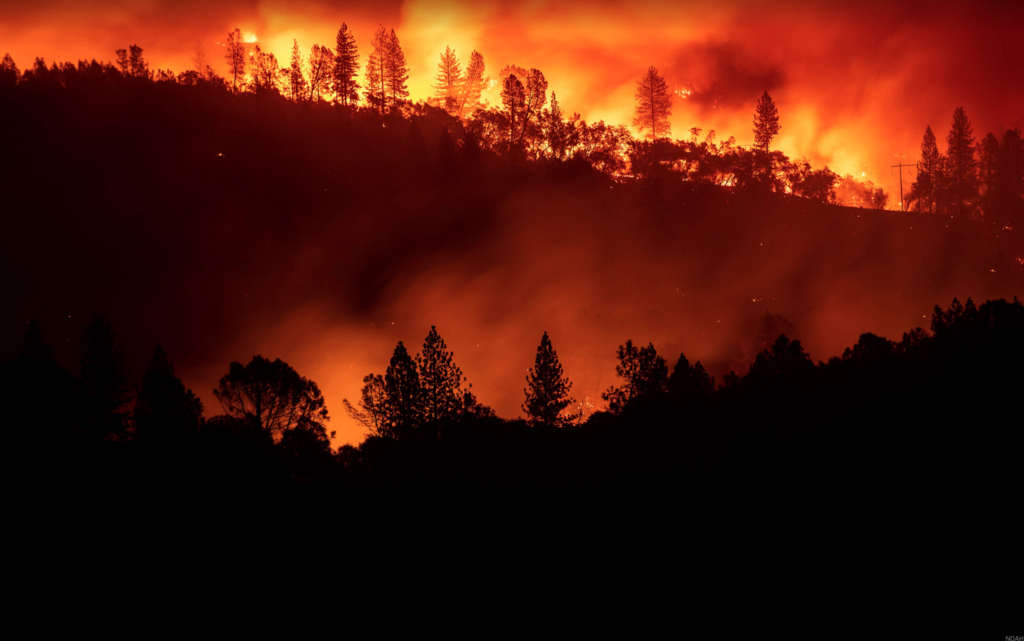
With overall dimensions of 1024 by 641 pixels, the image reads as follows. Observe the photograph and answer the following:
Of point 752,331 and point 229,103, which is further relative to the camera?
point 229,103

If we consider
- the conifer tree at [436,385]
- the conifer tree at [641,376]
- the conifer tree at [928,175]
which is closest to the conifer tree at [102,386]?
the conifer tree at [436,385]

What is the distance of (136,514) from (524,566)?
22341mm

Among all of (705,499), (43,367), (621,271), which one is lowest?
(705,499)

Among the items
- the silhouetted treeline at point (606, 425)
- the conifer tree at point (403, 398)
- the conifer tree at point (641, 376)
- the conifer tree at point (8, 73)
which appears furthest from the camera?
the conifer tree at point (8, 73)

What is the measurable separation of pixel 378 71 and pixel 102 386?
100 m

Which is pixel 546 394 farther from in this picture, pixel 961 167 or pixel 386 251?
pixel 961 167

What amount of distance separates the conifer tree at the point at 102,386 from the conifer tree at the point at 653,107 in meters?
113

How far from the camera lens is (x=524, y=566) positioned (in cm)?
3431

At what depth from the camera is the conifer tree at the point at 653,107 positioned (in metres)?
135

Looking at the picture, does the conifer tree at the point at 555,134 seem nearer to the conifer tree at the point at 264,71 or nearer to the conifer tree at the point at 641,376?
the conifer tree at the point at 264,71

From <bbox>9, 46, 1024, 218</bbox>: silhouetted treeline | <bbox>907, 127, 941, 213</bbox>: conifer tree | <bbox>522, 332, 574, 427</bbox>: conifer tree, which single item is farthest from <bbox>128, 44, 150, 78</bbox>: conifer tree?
<bbox>907, 127, 941, 213</bbox>: conifer tree

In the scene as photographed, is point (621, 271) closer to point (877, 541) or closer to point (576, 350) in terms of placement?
point (576, 350)

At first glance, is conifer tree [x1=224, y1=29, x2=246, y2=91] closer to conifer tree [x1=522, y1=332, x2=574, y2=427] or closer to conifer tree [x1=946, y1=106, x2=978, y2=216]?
conifer tree [x1=522, y1=332, x2=574, y2=427]

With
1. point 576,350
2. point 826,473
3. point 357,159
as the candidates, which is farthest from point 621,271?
point 826,473
